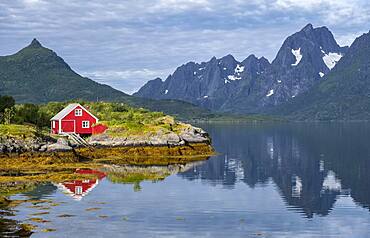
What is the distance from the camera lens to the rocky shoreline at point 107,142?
294 ft

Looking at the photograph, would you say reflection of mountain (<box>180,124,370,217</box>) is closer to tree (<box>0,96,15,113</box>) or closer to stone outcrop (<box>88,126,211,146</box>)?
stone outcrop (<box>88,126,211,146</box>)

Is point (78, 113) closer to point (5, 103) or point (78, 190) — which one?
point (5, 103)

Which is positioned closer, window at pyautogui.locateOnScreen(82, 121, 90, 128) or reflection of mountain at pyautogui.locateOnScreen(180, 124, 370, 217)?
reflection of mountain at pyautogui.locateOnScreen(180, 124, 370, 217)

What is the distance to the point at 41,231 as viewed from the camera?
43938 mm

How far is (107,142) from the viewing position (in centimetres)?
11125

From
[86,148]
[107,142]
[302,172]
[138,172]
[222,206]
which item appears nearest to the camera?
[222,206]

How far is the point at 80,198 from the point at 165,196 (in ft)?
31.9

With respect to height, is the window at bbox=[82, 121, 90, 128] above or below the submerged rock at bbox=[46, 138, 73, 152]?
above

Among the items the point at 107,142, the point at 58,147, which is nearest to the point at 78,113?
the point at 107,142

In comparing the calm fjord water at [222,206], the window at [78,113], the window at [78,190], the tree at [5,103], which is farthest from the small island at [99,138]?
the window at [78,190]

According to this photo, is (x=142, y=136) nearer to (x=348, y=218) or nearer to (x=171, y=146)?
(x=171, y=146)

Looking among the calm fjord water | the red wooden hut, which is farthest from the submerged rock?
the red wooden hut

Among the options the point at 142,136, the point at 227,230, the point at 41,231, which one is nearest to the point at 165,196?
the point at 227,230

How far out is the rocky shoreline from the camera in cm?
8962
